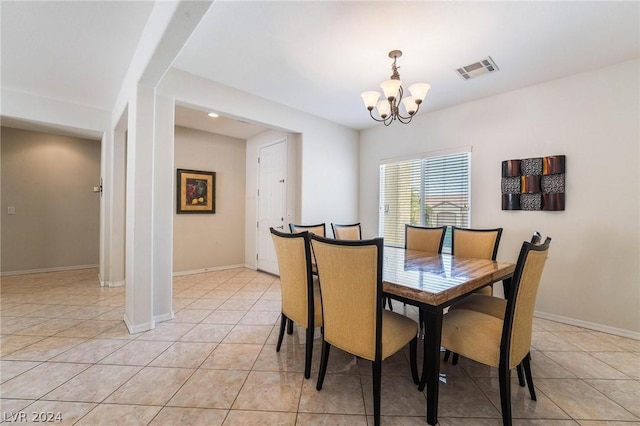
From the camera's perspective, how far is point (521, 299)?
1.37m

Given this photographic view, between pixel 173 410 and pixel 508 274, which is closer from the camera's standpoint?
pixel 173 410

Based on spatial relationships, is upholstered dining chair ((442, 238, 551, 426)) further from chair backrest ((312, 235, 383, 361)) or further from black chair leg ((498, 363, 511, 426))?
chair backrest ((312, 235, 383, 361))

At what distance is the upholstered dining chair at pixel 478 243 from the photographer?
2.43m

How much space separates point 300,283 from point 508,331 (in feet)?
4.01

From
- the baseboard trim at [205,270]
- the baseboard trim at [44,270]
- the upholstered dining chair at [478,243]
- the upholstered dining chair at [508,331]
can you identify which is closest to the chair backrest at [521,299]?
the upholstered dining chair at [508,331]

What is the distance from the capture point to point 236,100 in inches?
123

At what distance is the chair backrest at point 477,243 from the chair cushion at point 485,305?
0.63 m

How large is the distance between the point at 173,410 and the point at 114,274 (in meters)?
3.23

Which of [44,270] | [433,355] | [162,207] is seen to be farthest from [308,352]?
[44,270]

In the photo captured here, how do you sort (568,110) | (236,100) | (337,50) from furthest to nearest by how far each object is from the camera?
(236,100), (568,110), (337,50)

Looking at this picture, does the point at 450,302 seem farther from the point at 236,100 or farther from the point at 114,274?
the point at 114,274

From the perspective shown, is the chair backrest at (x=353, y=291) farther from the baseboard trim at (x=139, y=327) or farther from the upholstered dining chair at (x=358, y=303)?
the baseboard trim at (x=139, y=327)

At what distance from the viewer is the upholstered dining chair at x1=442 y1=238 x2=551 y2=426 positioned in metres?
1.32

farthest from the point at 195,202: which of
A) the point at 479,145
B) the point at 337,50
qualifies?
the point at 479,145
